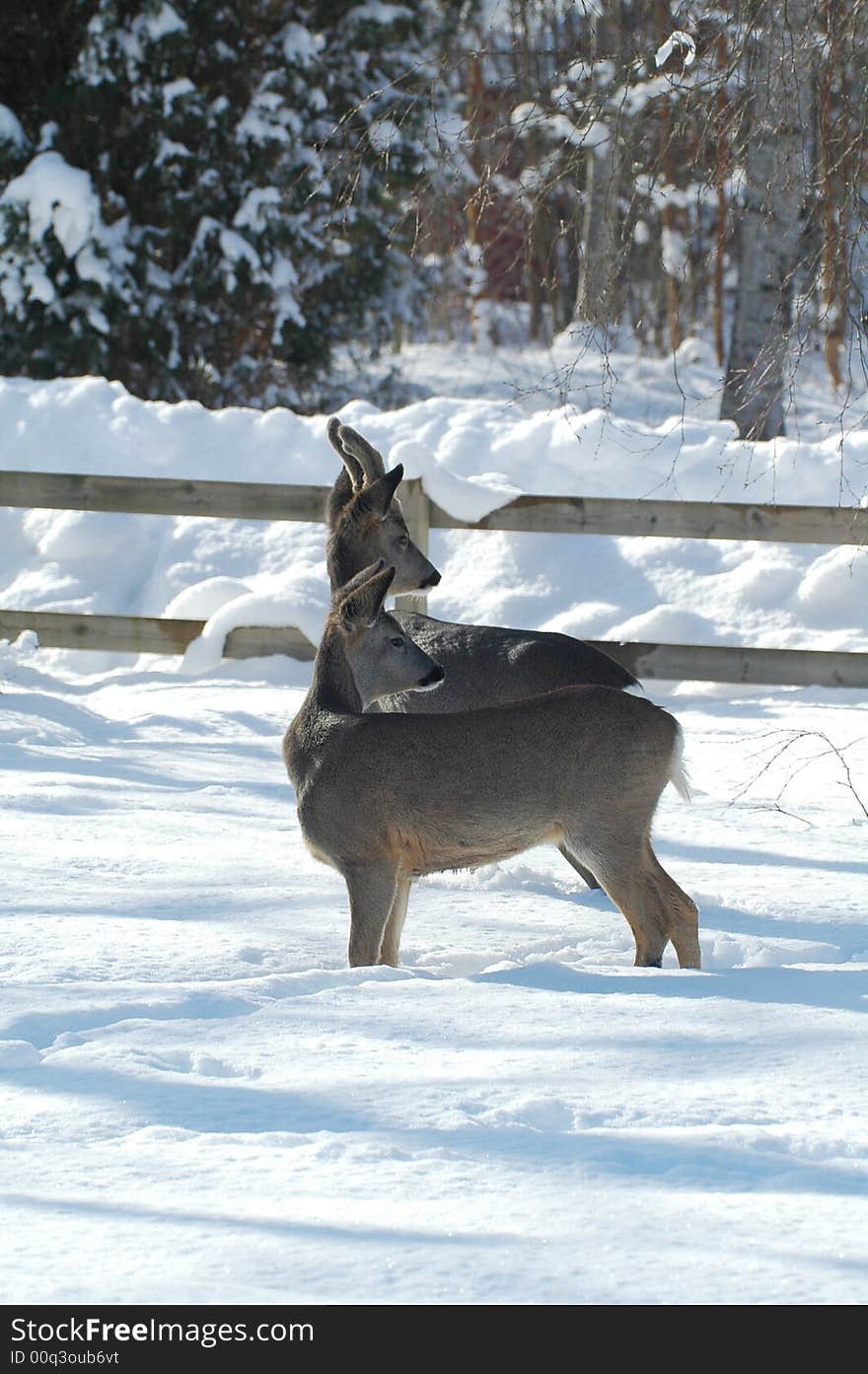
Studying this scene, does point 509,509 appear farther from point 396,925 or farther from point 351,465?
point 396,925

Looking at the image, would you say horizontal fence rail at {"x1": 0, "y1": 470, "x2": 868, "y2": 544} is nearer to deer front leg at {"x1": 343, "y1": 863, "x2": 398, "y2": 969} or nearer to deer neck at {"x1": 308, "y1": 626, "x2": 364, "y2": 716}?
deer neck at {"x1": 308, "y1": 626, "x2": 364, "y2": 716}

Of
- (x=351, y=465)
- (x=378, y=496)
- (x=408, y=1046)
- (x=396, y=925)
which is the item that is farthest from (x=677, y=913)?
Answer: (x=351, y=465)

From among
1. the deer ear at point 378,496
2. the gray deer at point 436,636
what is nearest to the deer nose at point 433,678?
the gray deer at point 436,636

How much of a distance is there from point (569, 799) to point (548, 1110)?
172 cm

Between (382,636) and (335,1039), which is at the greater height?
(382,636)

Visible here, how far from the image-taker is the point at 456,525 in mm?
10211

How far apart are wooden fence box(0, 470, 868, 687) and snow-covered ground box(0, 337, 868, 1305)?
0.28m

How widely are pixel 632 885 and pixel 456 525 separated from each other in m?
5.34

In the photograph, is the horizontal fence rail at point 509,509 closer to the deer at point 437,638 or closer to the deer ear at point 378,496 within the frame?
the deer at point 437,638

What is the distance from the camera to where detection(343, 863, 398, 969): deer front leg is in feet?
16.3

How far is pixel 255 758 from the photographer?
8.57 metres

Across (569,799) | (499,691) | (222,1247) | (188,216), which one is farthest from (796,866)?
(188,216)

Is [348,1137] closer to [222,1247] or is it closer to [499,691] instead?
[222,1247]

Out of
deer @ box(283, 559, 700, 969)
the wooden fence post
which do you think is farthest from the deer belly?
the wooden fence post
